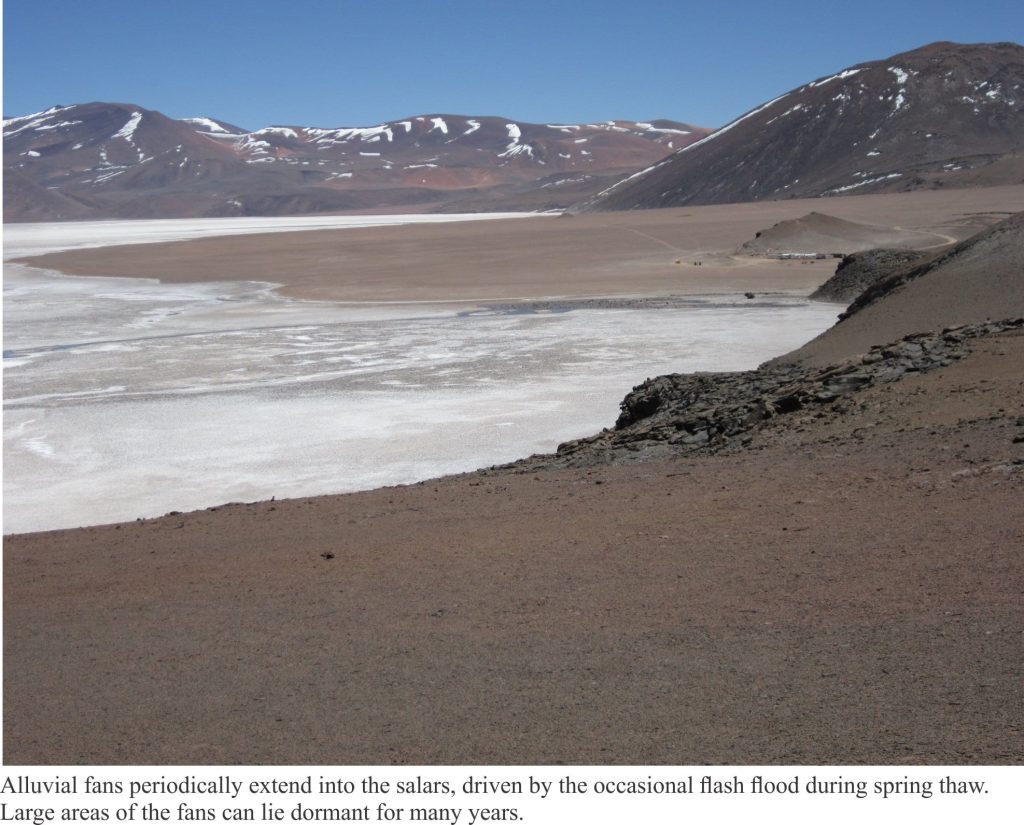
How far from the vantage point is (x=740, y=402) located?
1148cm

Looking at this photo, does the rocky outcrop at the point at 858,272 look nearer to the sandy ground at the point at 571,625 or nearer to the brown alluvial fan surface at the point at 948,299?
the brown alluvial fan surface at the point at 948,299

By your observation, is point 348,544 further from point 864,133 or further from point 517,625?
point 864,133

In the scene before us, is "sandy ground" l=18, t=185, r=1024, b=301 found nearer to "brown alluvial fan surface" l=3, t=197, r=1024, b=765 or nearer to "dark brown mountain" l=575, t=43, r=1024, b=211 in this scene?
"brown alluvial fan surface" l=3, t=197, r=1024, b=765

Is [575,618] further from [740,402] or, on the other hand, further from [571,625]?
[740,402]

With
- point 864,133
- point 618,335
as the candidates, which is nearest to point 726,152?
point 864,133

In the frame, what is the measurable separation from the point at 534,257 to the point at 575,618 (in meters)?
43.3

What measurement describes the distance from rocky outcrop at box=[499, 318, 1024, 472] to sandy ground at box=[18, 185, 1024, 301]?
20106 mm

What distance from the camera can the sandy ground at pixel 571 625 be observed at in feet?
13.6

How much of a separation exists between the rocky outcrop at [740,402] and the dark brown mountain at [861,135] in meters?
91.5

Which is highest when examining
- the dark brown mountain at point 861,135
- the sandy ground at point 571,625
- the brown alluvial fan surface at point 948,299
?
the dark brown mountain at point 861,135

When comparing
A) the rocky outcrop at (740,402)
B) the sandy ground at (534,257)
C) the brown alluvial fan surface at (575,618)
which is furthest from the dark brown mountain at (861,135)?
the brown alluvial fan surface at (575,618)

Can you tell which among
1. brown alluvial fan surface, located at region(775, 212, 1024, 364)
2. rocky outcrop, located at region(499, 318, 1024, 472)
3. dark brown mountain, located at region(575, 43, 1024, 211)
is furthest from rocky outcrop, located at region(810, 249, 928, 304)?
dark brown mountain, located at region(575, 43, 1024, 211)

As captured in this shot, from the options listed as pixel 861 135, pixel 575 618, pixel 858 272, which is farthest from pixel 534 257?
pixel 861 135

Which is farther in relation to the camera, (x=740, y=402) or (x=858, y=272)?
(x=858, y=272)
